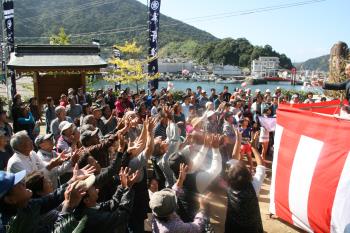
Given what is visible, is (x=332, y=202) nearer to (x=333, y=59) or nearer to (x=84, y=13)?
(x=333, y=59)

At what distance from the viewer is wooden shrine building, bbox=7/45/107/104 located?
15.2 m

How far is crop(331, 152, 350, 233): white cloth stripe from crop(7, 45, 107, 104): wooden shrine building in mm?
13572

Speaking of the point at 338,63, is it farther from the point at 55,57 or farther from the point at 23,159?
the point at 55,57

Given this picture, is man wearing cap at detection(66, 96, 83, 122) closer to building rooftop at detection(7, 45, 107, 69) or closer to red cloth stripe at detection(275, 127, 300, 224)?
red cloth stripe at detection(275, 127, 300, 224)

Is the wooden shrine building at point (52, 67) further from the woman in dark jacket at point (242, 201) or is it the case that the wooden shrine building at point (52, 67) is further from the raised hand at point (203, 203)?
the woman in dark jacket at point (242, 201)

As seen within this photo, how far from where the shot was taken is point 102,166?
12.7 feet

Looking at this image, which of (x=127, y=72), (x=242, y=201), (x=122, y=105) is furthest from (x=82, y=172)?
(x=127, y=72)

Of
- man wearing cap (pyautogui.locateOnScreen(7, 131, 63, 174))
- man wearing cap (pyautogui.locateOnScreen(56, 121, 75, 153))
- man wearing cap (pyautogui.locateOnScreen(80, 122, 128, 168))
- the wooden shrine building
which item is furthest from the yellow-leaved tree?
man wearing cap (pyautogui.locateOnScreen(7, 131, 63, 174))

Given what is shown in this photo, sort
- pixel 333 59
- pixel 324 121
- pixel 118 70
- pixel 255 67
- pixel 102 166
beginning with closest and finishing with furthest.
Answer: pixel 102 166
pixel 324 121
pixel 333 59
pixel 118 70
pixel 255 67

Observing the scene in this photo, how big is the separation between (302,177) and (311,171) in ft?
0.60

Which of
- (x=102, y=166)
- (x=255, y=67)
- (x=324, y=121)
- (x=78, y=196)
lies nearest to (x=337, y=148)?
(x=324, y=121)

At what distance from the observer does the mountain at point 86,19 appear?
293 ft

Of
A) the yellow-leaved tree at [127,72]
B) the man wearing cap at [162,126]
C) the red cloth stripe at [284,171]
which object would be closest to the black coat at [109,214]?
A: the red cloth stripe at [284,171]

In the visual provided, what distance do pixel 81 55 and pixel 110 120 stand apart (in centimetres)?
1091
